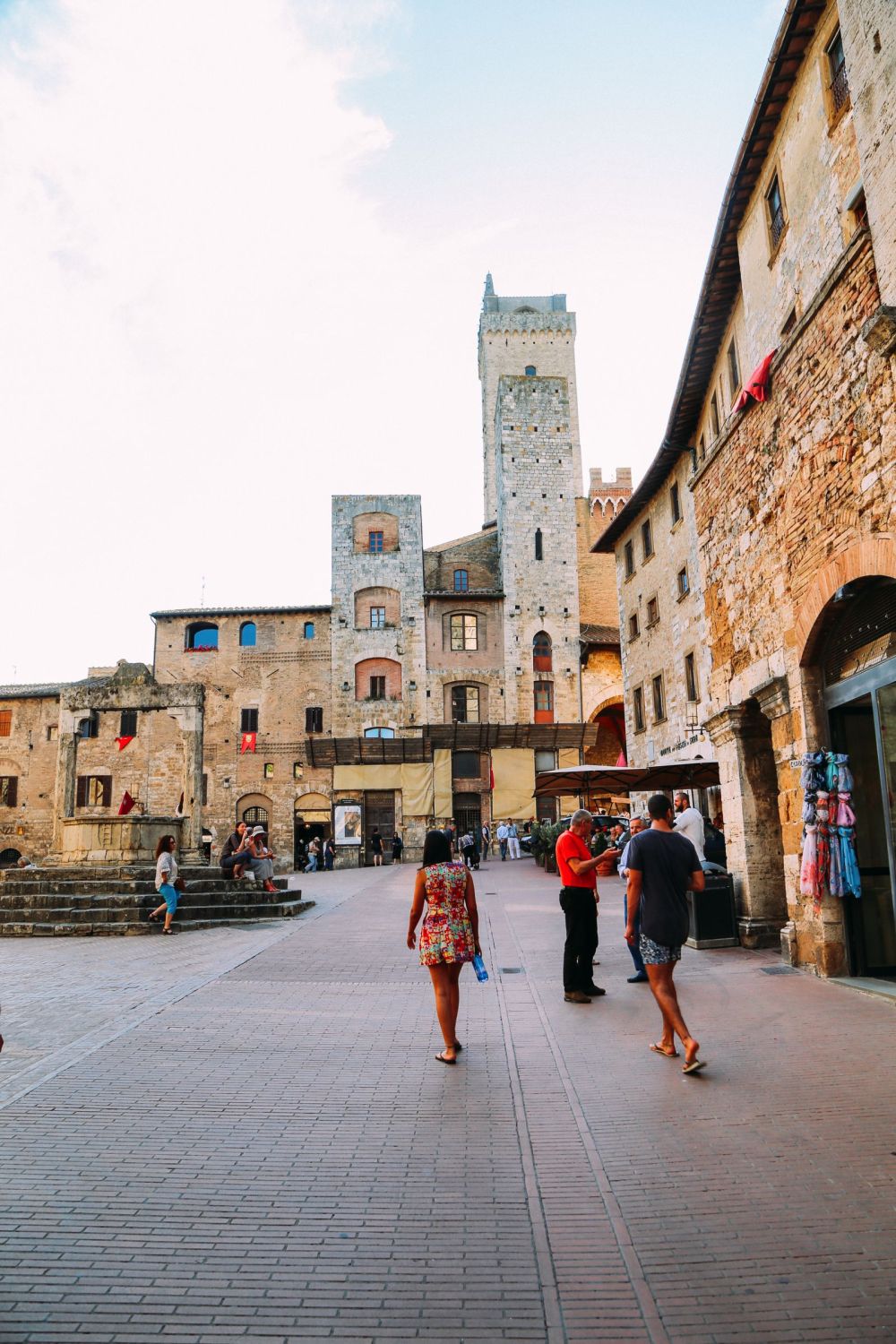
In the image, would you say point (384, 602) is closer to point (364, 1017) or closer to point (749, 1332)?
point (364, 1017)

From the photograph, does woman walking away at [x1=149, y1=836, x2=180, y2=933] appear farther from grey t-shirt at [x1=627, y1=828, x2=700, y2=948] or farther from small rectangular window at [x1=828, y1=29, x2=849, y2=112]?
small rectangular window at [x1=828, y1=29, x2=849, y2=112]

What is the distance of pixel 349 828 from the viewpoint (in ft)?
127

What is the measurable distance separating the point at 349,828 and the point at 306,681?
6.84 meters

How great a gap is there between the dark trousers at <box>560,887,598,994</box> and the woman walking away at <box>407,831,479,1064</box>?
74.8 inches

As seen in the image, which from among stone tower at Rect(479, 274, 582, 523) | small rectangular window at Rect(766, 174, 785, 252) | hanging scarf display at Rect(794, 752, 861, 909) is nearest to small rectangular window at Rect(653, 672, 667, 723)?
small rectangular window at Rect(766, 174, 785, 252)

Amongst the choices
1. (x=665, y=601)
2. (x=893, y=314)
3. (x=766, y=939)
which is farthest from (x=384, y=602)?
(x=893, y=314)

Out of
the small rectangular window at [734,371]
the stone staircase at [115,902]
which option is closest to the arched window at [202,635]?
the stone staircase at [115,902]

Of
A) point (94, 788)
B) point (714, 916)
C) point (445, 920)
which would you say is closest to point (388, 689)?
point (94, 788)

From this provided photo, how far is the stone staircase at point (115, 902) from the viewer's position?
14.9 metres

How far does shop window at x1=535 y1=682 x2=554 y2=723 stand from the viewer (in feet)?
132

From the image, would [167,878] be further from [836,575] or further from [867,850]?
[836,575]

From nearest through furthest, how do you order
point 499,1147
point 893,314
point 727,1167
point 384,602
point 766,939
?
point 727,1167
point 499,1147
point 893,314
point 766,939
point 384,602

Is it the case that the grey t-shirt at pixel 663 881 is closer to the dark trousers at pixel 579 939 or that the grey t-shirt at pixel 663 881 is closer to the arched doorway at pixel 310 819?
the dark trousers at pixel 579 939

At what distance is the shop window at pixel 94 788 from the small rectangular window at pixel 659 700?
23975 mm
